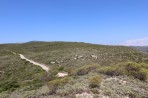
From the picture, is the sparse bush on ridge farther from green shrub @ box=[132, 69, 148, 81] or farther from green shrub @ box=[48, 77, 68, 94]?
green shrub @ box=[48, 77, 68, 94]

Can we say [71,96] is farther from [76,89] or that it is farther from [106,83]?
[106,83]

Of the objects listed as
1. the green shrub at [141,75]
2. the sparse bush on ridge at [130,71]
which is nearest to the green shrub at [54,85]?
the sparse bush on ridge at [130,71]

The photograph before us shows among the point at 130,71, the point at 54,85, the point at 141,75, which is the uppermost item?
the point at 130,71

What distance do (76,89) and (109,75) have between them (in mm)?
5556

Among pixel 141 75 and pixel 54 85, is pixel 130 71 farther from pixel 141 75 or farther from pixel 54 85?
pixel 54 85

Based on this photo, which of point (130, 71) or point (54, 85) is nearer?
point (54, 85)

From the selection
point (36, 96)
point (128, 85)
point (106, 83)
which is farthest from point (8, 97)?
point (128, 85)

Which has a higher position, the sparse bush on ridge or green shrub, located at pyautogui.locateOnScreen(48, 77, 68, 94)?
the sparse bush on ridge

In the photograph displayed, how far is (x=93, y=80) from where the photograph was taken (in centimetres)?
1567

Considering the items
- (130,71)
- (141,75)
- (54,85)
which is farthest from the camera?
(130,71)

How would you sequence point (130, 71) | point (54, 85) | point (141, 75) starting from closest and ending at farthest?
point (54, 85) → point (141, 75) → point (130, 71)

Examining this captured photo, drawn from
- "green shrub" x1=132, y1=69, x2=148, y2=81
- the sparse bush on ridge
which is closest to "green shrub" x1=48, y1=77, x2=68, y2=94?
the sparse bush on ridge

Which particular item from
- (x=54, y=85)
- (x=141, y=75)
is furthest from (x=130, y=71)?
(x=54, y=85)

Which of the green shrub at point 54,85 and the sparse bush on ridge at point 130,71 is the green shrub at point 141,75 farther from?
the green shrub at point 54,85
